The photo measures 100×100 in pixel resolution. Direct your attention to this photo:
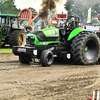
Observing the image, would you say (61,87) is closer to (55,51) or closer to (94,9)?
(55,51)

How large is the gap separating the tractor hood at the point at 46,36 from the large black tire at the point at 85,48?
2.28 ft

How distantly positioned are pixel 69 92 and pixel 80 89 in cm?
35

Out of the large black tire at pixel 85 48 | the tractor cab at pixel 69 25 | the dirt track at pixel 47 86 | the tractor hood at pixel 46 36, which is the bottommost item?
the dirt track at pixel 47 86

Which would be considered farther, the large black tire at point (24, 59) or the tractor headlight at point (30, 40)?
the large black tire at point (24, 59)

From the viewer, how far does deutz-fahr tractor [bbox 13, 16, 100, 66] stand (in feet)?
25.8

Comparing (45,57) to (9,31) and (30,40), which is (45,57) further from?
(9,31)

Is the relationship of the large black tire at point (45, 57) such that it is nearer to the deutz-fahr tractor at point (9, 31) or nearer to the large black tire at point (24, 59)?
the large black tire at point (24, 59)

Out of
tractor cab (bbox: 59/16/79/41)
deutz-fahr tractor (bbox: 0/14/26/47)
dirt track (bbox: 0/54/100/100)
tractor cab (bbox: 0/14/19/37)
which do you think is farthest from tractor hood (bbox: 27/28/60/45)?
tractor cab (bbox: 0/14/19/37)

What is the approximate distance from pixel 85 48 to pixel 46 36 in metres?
1.61

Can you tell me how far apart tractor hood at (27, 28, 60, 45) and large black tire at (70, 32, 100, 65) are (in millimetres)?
694

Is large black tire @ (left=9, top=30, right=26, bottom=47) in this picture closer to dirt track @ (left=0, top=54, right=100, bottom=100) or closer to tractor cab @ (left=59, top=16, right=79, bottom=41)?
tractor cab @ (left=59, top=16, right=79, bottom=41)

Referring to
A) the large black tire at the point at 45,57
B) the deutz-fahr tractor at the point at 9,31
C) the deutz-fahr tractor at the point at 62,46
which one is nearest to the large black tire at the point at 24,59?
the deutz-fahr tractor at the point at 62,46

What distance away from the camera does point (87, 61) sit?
8453 millimetres

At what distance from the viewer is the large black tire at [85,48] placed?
822 centimetres
